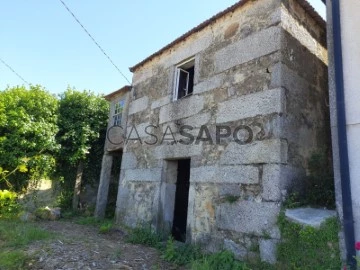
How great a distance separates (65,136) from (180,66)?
5.63m

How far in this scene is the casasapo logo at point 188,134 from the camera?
474 cm

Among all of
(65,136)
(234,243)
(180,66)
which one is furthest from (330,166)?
(65,136)

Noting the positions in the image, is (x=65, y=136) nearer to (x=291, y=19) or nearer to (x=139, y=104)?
A: (x=139, y=104)

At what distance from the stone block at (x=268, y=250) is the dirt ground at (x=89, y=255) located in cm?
135

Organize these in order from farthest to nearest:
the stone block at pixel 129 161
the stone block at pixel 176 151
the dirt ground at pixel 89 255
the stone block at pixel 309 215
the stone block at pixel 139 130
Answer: the stone block at pixel 129 161
the stone block at pixel 139 130
the stone block at pixel 176 151
the dirt ground at pixel 89 255
the stone block at pixel 309 215

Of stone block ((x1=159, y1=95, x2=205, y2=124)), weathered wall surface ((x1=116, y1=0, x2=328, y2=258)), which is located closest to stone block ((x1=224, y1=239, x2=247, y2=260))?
weathered wall surface ((x1=116, y1=0, x2=328, y2=258))

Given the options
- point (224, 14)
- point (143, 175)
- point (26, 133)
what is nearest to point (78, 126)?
point (26, 133)

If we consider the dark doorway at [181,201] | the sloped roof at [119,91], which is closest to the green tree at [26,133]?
the sloped roof at [119,91]

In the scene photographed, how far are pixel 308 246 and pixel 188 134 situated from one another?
288 centimetres

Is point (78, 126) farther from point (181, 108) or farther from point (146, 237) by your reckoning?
point (146, 237)

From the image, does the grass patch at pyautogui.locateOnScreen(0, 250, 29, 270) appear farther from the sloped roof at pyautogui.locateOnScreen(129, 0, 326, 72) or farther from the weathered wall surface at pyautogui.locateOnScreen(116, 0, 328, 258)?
the sloped roof at pyautogui.locateOnScreen(129, 0, 326, 72)

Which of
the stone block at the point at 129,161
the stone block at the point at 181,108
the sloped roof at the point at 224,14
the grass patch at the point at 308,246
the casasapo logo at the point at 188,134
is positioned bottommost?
the grass patch at the point at 308,246

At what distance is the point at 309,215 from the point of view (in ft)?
12.4

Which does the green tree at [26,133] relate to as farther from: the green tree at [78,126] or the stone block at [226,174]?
the stone block at [226,174]
